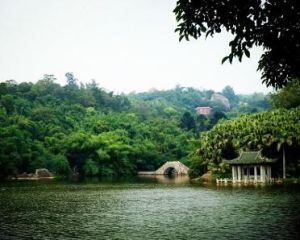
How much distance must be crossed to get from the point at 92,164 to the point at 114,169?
22.7 ft

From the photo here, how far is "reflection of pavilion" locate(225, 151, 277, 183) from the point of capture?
189 feet

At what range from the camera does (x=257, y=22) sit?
1254cm

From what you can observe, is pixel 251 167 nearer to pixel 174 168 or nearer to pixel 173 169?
pixel 174 168

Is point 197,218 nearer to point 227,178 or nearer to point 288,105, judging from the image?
point 227,178

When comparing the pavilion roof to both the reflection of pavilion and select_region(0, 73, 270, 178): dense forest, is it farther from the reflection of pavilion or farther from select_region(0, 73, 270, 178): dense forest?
select_region(0, 73, 270, 178): dense forest

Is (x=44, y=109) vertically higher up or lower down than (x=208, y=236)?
higher up

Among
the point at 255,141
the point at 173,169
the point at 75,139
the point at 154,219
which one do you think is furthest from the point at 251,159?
the point at 75,139

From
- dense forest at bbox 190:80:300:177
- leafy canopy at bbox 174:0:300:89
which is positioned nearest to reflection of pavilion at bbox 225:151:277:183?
dense forest at bbox 190:80:300:177

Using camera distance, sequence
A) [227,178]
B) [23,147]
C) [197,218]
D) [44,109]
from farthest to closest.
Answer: [44,109] → [23,147] → [227,178] → [197,218]

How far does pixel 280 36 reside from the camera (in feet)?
41.0

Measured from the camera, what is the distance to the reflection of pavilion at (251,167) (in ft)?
189

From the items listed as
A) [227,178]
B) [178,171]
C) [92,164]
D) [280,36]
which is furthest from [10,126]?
[280,36]

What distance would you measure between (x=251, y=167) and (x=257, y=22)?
4938 centimetres

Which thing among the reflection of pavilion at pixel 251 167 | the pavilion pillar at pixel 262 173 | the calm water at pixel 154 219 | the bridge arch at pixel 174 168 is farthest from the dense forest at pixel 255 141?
the bridge arch at pixel 174 168
